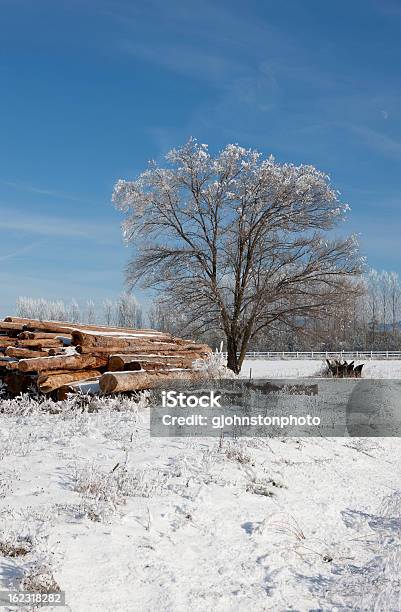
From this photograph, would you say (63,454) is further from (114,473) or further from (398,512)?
(398,512)

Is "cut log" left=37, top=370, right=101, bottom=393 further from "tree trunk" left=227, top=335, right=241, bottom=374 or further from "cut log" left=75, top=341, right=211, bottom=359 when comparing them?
"tree trunk" left=227, top=335, right=241, bottom=374

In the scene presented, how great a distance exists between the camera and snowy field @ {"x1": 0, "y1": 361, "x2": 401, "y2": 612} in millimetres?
4020

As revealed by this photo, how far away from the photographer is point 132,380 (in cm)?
1024

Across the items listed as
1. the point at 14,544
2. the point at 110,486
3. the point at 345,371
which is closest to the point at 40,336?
the point at 110,486

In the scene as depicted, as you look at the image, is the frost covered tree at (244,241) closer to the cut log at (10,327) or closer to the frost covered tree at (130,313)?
the cut log at (10,327)

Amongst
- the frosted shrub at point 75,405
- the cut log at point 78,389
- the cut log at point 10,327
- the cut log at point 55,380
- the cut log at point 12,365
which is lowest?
the frosted shrub at point 75,405

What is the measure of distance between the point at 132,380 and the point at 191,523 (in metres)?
5.36

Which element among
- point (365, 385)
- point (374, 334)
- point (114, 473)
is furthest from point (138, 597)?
point (374, 334)

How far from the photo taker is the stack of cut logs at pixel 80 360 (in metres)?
10.5

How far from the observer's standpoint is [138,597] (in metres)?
3.87

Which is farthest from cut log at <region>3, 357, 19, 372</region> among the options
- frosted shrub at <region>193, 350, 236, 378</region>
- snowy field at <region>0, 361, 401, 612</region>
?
frosted shrub at <region>193, 350, 236, 378</region>

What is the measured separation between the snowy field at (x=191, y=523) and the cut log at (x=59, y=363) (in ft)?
8.89

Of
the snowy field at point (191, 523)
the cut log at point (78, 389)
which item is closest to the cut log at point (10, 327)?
the cut log at point (78, 389)

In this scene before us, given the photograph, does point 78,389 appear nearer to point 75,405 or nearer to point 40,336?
point 75,405
